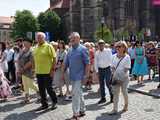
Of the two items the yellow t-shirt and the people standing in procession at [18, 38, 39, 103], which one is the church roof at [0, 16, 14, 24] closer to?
the people standing in procession at [18, 38, 39, 103]

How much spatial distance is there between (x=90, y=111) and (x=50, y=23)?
75.4 m

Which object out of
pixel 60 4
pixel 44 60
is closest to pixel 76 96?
pixel 44 60

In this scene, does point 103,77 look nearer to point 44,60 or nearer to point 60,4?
point 44,60

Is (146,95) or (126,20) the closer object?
(146,95)

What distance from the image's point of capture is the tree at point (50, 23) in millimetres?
87062

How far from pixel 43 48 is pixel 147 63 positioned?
8.87 metres

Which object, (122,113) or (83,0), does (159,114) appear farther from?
(83,0)

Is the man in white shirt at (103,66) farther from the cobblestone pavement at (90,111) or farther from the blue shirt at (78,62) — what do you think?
the blue shirt at (78,62)

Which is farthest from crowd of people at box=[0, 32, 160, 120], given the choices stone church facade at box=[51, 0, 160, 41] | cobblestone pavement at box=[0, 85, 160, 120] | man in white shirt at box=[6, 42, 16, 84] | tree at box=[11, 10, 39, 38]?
tree at box=[11, 10, 39, 38]

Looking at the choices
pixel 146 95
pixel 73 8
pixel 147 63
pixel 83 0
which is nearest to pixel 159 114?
pixel 146 95

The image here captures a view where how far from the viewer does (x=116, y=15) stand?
7362cm

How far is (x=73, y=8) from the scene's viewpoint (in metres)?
86.0

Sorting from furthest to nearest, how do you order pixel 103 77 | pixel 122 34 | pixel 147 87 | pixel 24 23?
pixel 24 23
pixel 122 34
pixel 147 87
pixel 103 77

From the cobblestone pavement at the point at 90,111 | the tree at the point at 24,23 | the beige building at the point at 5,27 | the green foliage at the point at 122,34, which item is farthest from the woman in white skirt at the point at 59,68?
the beige building at the point at 5,27
